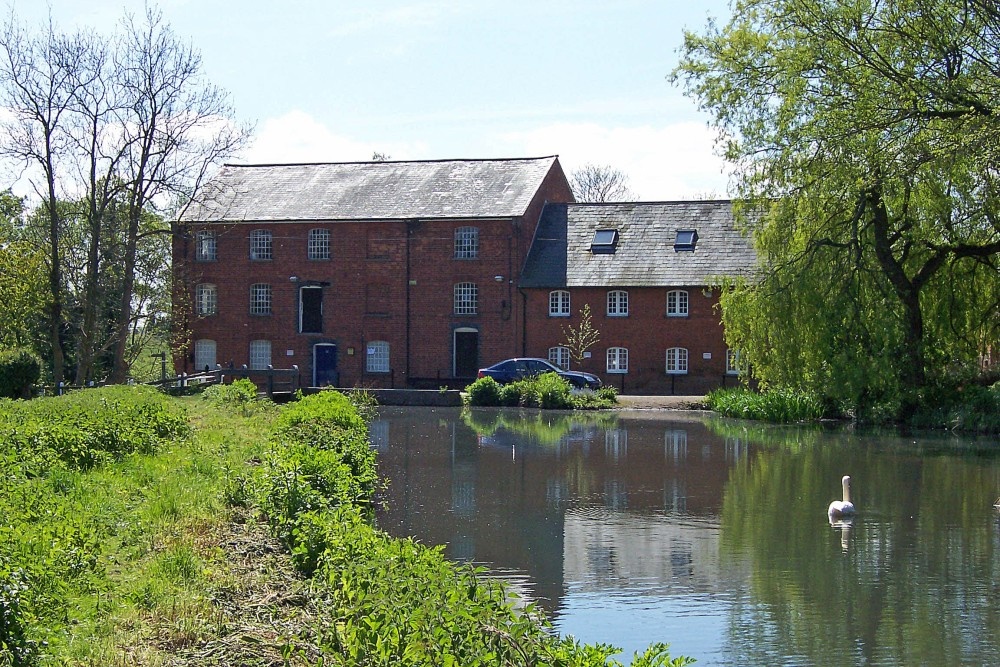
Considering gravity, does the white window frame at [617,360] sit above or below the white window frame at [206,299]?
below

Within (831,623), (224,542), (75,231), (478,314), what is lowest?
(831,623)

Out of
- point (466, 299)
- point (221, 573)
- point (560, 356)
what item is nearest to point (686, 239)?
point (560, 356)

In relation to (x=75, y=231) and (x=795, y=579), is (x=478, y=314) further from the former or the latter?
(x=795, y=579)

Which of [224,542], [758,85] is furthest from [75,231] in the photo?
[224,542]

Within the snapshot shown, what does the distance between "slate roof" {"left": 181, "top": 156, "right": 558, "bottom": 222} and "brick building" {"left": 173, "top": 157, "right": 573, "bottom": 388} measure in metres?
0.08

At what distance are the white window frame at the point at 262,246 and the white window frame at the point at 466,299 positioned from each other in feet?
25.3

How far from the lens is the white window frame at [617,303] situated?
137 ft

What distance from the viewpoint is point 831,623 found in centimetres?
994

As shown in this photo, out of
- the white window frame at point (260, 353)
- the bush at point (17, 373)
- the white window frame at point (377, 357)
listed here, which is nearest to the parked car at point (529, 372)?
the white window frame at point (377, 357)

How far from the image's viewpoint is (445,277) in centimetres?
4362

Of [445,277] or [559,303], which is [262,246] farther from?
[559,303]

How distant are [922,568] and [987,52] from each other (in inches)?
617

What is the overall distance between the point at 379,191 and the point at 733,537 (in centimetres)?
3385

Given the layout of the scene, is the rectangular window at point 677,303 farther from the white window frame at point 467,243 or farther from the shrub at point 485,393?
the shrub at point 485,393
